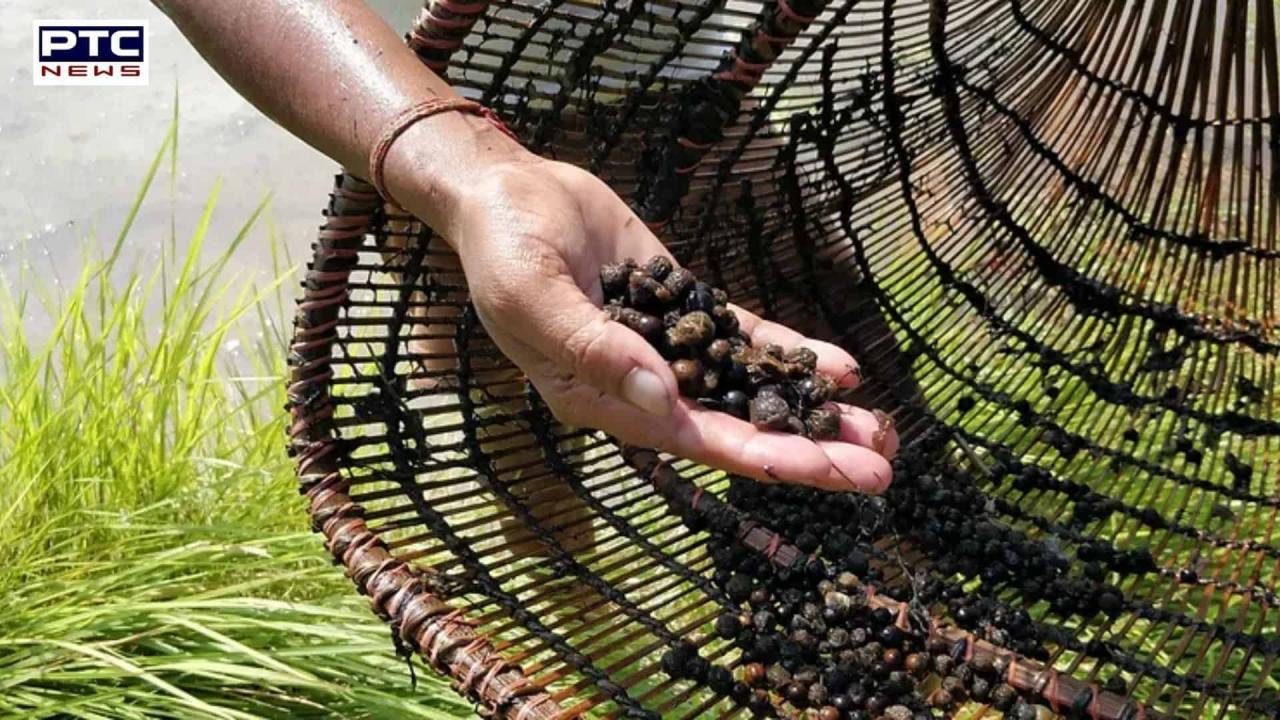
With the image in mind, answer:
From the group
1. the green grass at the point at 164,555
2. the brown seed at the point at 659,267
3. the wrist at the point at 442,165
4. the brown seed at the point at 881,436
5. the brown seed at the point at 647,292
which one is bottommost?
the green grass at the point at 164,555

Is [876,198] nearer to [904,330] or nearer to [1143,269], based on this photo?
[904,330]

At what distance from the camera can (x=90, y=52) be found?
10.4ft

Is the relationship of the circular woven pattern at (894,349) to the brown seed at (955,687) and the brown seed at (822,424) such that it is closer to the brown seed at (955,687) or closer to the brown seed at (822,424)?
the brown seed at (955,687)

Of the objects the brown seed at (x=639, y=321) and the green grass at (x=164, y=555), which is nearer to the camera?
the brown seed at (x=639, y=321)

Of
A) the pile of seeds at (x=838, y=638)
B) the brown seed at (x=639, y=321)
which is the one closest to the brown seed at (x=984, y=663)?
the pile of seeds at (x=838, y=638)

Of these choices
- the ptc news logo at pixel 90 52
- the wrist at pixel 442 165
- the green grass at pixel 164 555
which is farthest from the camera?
the ptc news logo at pixel 90 52

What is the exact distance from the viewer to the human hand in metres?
0.95

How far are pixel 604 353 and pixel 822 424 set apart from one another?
198 mm

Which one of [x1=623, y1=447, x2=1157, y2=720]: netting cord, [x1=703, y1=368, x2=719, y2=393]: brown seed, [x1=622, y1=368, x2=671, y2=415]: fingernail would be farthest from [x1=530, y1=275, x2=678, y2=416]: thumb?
[x1=623, y1=447, x2=1157, y2=720]: netting cord

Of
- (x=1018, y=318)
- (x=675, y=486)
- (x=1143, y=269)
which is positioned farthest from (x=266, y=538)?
(x=1143, y=269)

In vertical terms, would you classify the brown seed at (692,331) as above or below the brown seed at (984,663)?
above

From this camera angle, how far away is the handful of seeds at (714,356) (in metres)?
1.04

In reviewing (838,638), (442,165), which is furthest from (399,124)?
(838,638)

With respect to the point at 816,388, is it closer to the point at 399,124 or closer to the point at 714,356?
the point at 714,356
